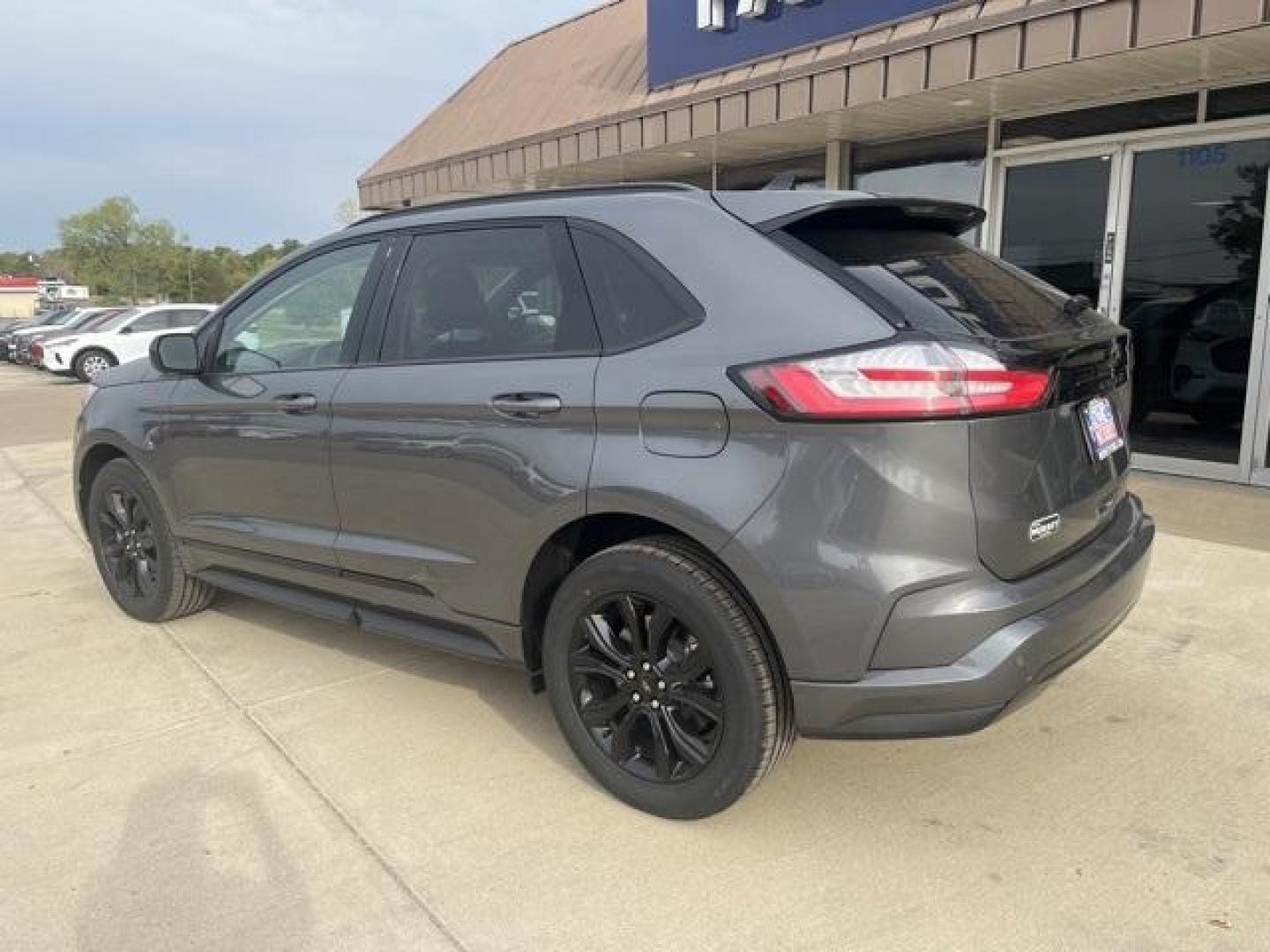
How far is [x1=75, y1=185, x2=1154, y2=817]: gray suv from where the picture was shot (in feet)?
7.45

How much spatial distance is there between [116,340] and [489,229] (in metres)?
19.1

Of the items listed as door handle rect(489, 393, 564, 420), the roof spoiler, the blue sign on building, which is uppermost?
the blue sign on building

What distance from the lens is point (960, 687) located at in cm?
225

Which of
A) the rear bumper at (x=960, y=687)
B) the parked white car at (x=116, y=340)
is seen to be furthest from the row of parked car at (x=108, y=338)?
the rear bumper at (x=960, y=687)

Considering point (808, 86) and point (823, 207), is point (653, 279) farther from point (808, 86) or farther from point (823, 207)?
point (808, 86)

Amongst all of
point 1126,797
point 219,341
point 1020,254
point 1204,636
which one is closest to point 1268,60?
point 1020,254

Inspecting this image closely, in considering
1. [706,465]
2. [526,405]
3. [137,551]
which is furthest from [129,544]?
[706,465]

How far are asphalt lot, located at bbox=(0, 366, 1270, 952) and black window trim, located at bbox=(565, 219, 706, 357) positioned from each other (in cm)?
132

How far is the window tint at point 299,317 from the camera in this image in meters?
3.52

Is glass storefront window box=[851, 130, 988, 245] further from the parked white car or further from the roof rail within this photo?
the parked white car

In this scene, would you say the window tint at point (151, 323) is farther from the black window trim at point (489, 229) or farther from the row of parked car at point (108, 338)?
the black window trim at point (489, 229)

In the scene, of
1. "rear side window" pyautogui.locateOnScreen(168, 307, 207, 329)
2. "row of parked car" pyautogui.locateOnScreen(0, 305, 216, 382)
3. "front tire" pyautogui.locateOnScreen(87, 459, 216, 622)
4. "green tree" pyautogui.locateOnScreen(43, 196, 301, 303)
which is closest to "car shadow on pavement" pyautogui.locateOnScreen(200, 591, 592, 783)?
"front tire" pyautogui.locateOnScreen(87, 459, 216, 622)

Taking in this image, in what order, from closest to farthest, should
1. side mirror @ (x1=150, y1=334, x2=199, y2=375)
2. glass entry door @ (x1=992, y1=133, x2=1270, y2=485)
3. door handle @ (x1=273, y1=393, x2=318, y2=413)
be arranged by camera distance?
1. door handle @ (x1=273, y1=393, x2=318, y2=413)
2. side mirror @ (x1=150, y1=334, x2=199, y2=375)
3. glass entry door @ (x1=992, y1=133, x2=1270, y2=485)

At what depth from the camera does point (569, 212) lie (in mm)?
2949
